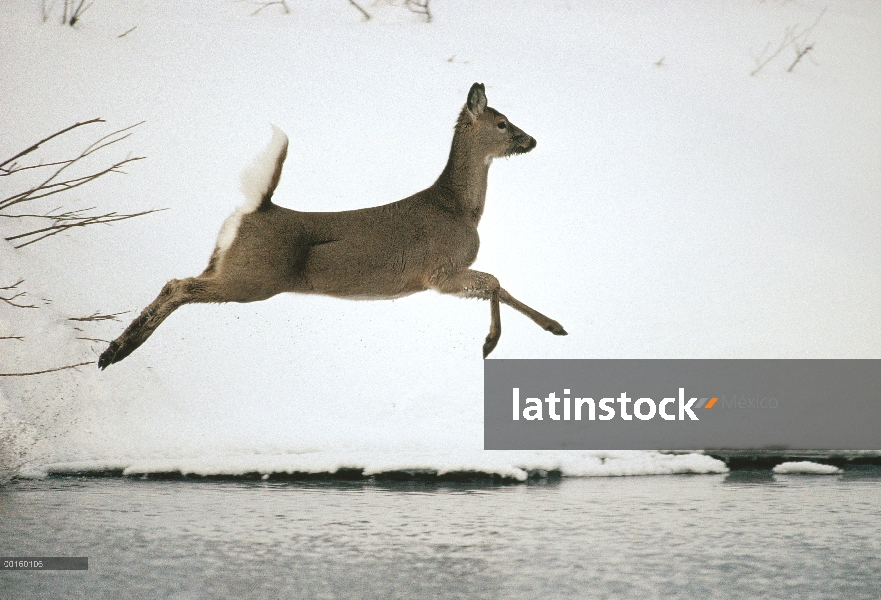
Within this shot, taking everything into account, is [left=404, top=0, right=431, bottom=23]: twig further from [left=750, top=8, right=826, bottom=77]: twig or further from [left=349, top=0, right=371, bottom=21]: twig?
[left=750, top=8, right=826, bottom=77]: twig

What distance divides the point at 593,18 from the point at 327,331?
49.7 inches

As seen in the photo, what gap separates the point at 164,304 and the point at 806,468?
6.16ft

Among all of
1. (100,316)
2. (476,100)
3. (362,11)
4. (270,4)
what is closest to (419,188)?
(476,100)

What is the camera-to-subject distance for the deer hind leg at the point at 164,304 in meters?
2.64

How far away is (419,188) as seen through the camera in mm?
2850

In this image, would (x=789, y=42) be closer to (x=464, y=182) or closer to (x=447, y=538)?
(x=464, y=182)

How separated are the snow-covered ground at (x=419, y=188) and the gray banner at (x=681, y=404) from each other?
0.05 metres

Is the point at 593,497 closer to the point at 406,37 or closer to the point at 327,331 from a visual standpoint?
the point at 327,331

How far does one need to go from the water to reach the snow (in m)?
0.12

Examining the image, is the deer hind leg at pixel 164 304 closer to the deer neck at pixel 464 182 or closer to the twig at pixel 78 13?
the deer neck at pixel 464 182

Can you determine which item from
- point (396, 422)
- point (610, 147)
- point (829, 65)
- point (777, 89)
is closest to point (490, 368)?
point (396, 422)

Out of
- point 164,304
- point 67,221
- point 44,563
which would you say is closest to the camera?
point 44,563

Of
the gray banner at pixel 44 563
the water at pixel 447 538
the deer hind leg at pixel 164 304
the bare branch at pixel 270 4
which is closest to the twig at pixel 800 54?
the water at pixel 447 538

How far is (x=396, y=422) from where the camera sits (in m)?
2.84
